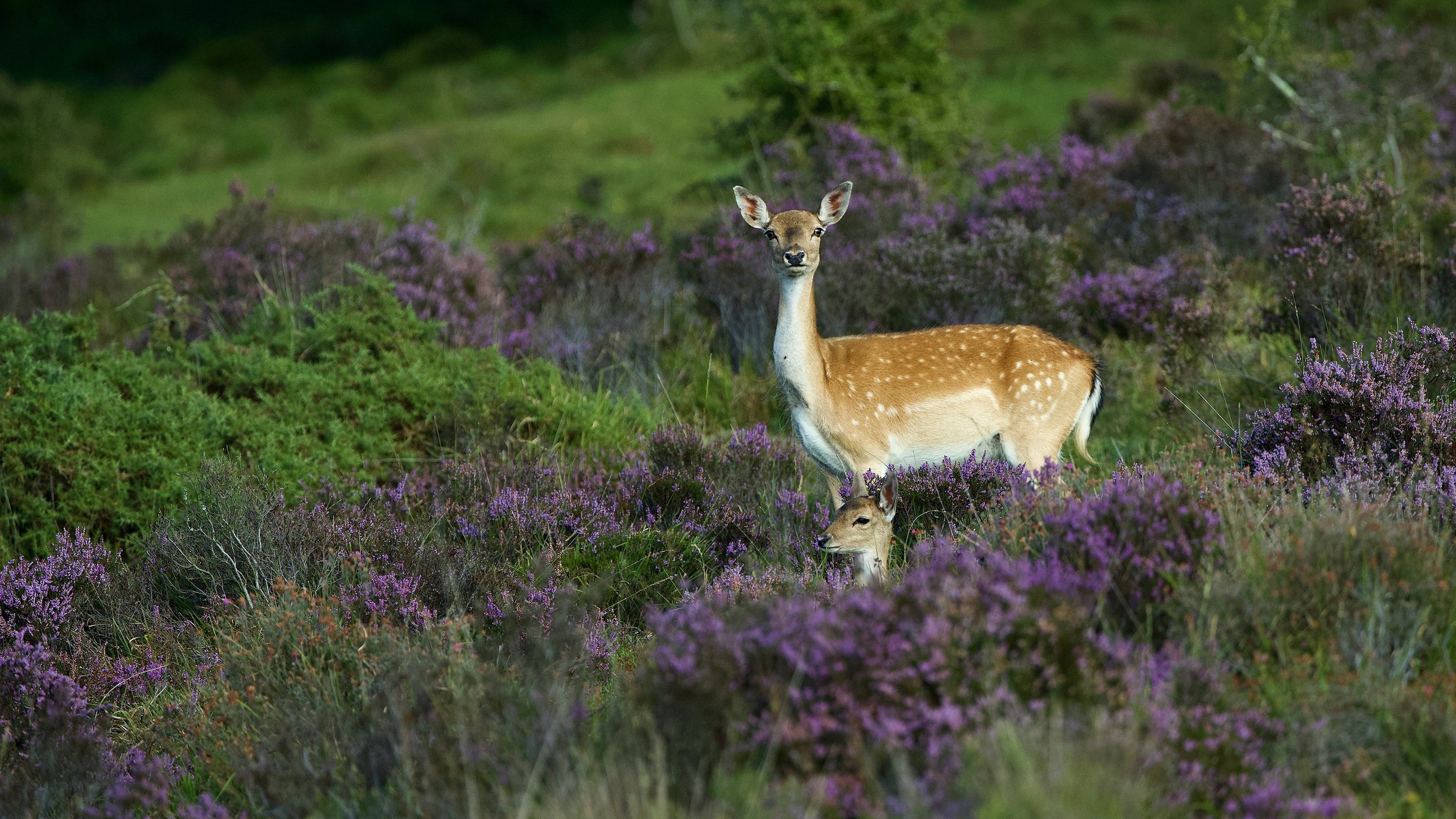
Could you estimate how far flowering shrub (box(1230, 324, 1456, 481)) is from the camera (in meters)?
5.39

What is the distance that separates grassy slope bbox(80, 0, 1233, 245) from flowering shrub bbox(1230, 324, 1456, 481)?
722 centimetres

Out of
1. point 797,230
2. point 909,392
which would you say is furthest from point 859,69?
point 909,392

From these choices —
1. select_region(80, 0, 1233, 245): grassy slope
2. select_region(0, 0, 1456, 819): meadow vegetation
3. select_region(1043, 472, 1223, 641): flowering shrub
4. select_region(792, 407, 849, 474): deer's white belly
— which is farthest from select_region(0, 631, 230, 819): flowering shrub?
select_region(80, 0, 1233, 245): grassy slope

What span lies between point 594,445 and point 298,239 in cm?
423

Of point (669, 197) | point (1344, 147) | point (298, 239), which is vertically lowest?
point (669, 197)

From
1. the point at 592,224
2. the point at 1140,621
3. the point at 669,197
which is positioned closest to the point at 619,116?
the point at 669,197

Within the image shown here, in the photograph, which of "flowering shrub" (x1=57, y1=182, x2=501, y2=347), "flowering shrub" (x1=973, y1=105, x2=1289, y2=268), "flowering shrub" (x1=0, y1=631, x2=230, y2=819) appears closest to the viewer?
"flowering shrub" (x1=0, y1=631, x2=230, y2=819)

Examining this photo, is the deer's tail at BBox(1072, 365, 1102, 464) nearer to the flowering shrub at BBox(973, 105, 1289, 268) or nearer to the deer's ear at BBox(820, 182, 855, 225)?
the deer's ear at BBox(820, 182, 855, 225)

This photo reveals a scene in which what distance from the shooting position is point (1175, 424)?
7.07 meters

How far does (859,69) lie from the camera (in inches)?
468

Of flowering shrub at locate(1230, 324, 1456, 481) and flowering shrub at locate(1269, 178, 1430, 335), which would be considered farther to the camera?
flowering shrub at locate(1269, 178, 1430, 335)

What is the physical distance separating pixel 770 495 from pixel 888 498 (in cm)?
116

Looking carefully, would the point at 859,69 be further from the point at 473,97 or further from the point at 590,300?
the point at 473,97

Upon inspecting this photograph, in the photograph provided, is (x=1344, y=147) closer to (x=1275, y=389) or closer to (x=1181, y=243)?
(x=1181, y=243)
